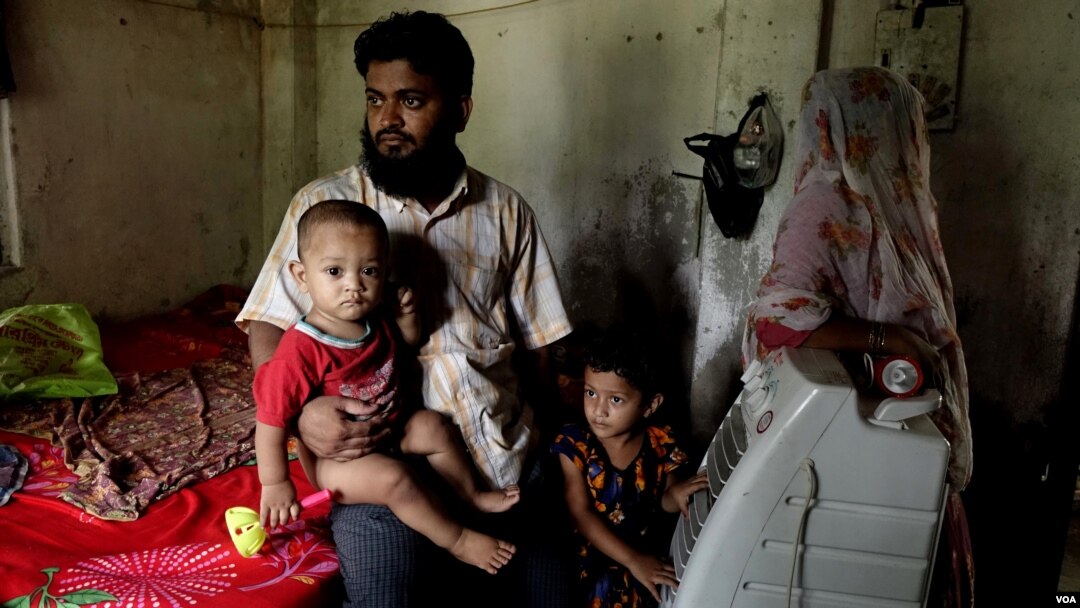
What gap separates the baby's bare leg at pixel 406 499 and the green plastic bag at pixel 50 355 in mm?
1738

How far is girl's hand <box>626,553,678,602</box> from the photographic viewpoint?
182 cm

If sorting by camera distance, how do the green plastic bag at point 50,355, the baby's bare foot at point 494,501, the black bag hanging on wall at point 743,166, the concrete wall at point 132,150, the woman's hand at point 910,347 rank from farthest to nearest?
the concrete wall at point 132,150
the green plastic bag at point 50,355
the black bag hanging on wall at point 743,166
the baby's bare foot at point 494,501
the woman's hand at point 910,347

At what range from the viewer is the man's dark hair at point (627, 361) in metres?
1.84

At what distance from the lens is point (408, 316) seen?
171 centimetres

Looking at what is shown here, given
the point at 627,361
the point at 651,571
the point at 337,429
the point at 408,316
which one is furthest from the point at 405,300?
the point at 651,571

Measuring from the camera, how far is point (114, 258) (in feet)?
12.7

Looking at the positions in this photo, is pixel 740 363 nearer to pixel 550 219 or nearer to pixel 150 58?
pixel 550 219

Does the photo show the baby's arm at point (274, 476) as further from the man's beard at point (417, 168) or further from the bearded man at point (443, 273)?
the man's beard at point (417, 168)

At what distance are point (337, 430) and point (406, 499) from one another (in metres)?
0.22

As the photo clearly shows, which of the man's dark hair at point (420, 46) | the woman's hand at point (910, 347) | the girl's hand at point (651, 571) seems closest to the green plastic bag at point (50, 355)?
the man's dark hair at point (420, 46)

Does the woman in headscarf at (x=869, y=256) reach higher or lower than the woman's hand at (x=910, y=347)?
higher

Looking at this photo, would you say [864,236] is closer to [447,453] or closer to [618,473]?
[618,473]

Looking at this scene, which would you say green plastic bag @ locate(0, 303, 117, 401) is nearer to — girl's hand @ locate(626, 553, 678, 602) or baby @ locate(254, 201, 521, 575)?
baby @ locate(254, 201, 521, 575)

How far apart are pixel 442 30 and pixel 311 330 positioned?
85 centimetres
